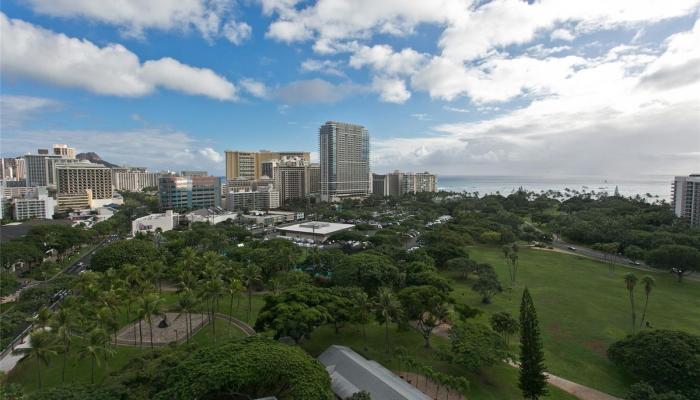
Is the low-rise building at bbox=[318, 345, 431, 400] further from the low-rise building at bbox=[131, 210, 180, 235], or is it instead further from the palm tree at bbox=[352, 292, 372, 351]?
the low-rise building at bbox=[131, 210, 180, 235]

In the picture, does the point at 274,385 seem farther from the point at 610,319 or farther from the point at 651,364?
the point at 610,319

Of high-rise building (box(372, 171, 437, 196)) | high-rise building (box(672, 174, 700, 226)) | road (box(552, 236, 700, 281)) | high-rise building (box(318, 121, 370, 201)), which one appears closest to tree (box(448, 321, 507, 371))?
road (box(552, 236, 700, 281))

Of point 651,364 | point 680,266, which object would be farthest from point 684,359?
point 680,266

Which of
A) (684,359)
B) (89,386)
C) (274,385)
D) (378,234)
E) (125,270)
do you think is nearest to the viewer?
(89,386)

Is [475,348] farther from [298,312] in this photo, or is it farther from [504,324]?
[298,312]

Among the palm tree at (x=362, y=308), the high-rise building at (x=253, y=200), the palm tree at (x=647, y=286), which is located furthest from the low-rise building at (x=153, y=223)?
the palm tree at (x=647, y=286)

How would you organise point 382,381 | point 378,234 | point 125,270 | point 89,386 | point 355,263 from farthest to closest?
point 378,234 → point 355,263 → point 125,270 → point 382,381 → point 89,386

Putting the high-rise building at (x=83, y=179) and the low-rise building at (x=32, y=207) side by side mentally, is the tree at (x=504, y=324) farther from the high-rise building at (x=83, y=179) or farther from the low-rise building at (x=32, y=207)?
the high-rise building at (x=83, y=179)
